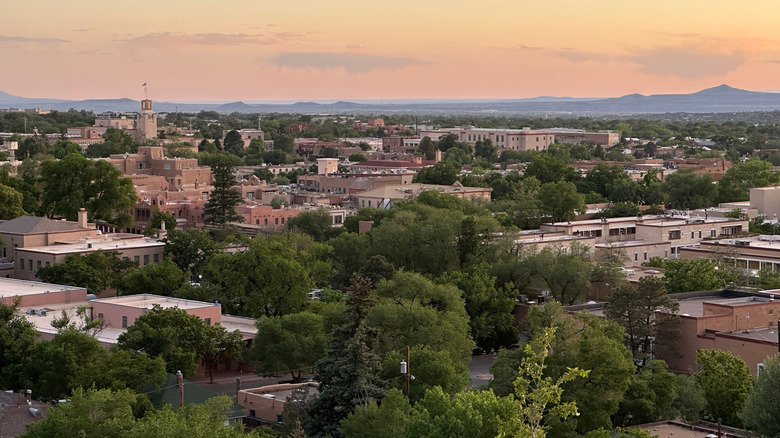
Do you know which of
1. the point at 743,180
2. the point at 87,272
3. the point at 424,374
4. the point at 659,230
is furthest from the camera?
the point at 743,180

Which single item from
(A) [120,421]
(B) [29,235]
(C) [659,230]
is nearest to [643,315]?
(A) [120,421]

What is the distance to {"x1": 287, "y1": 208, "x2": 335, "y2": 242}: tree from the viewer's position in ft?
249

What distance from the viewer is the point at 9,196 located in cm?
7631

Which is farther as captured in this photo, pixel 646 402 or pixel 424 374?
pixel 646 402

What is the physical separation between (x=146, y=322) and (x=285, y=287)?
9.65 meters

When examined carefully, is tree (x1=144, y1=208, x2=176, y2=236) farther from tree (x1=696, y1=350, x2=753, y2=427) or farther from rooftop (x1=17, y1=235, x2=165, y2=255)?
tree (x1=696, y1=350, x2=753, y2=427)

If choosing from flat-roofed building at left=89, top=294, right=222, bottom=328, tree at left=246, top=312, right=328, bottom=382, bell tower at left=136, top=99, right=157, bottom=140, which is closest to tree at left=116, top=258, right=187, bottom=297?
flat-roofed building at left=89, top=294, right=222, bottom=328

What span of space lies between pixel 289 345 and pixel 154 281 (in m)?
13.3

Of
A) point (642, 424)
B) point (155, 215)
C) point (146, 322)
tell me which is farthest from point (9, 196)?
point (642, 424)

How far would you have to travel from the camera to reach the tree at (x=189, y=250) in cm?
6162

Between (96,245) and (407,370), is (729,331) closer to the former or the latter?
(407,370)

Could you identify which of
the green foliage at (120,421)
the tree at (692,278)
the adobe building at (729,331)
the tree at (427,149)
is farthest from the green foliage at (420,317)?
the tree at (427,149)

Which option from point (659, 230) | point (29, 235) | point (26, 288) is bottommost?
Result: point (26, 288)

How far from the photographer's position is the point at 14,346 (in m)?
40.8
